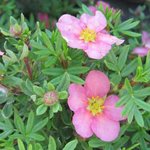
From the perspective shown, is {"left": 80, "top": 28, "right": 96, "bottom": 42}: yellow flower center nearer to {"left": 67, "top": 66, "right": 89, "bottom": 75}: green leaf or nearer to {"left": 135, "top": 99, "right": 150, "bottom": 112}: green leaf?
{"left": 67, "top": 66, "right": 89, "bottom": 75}: green leaf

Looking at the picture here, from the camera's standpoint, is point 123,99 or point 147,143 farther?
point 147,143

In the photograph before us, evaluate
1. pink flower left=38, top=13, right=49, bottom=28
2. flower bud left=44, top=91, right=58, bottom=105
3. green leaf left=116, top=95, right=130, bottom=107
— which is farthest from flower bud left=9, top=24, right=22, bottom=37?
pink flower left=38, top=13, right=49, bottom=28

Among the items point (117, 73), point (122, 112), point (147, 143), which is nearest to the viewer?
point (122, 112)

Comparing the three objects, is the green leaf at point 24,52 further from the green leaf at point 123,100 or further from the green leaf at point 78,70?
the green leaf at point 123,100

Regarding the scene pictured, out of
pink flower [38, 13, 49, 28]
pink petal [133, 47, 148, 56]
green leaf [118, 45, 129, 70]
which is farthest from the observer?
pink flower [38, 13, 49, 28]

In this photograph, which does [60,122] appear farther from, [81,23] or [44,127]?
[81,23]

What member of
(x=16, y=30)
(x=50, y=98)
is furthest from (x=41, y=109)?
(x=16, y=30)

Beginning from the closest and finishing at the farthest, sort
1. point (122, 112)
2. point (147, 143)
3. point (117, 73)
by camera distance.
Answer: point (122, 112) → point (117, 73) → point (147, 143)

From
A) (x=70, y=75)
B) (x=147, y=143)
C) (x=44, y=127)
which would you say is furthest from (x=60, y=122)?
(x=147, y=143)
